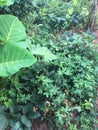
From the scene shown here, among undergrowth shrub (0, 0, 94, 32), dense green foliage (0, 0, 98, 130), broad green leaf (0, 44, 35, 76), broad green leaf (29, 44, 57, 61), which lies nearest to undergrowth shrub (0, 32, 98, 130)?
dense green foliage (0, 0, 98, 130)

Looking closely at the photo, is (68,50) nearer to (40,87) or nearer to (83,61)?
(83,61)

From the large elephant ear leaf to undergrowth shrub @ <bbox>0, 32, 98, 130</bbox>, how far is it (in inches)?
15.1

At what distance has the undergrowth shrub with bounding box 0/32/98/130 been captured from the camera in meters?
2.70

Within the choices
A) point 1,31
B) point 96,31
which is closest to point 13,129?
point 1,31

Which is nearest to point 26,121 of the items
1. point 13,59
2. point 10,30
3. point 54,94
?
point 54,94

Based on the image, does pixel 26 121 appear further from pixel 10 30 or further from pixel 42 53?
pixel 10 30

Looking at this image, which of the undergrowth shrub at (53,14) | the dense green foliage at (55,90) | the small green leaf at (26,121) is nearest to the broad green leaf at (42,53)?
the dense green foliage at (55,90)

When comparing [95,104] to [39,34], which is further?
[39,34]

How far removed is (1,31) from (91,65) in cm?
118

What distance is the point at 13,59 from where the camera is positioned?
2.45 meters

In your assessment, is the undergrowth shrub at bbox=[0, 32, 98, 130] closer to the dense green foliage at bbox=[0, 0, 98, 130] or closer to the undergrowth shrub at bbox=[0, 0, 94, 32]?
the dense green foliage at bbox=[0, 0, 98, 130]

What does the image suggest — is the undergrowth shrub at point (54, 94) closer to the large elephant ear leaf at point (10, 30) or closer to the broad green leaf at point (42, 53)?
the broad green leaf at point (42, 53)

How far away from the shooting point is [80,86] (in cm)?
280

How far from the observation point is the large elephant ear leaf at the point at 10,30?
2748mm
